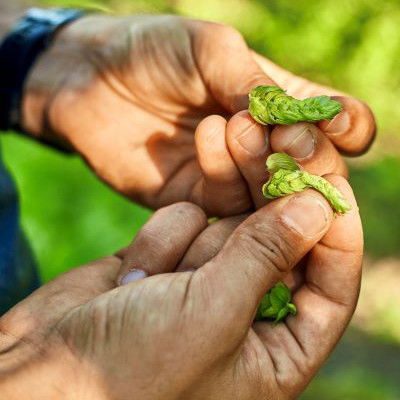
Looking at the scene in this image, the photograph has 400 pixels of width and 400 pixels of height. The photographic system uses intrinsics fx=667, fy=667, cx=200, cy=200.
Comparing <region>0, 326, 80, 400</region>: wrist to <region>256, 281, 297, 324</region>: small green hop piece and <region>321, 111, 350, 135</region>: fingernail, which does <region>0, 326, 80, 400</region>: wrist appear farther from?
<region>321, 111, 350, 135</region>: fingernail

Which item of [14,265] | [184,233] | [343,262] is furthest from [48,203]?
[343,262]

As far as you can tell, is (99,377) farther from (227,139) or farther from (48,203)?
(48,203)

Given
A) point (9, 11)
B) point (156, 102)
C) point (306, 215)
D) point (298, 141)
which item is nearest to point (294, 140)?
point (298, 141)

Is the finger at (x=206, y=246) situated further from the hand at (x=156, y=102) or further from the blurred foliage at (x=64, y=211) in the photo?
the blurred foliage at (x=64, y=211)

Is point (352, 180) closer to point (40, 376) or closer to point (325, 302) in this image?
point (325, 302)

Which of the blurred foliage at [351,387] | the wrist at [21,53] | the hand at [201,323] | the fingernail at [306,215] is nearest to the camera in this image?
the hand at [201,323]

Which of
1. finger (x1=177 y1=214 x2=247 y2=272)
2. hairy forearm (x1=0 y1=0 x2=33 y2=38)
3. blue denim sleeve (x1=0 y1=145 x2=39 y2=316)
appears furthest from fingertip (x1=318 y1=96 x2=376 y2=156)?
hairy forearm (x1=0 y1=0 x2=33 y2=38)

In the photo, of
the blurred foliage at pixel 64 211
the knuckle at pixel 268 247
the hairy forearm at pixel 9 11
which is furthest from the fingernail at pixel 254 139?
the blurred foliage at pixel 64 211
